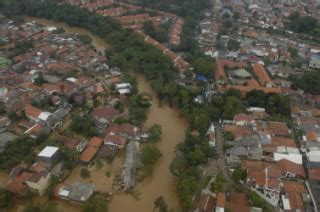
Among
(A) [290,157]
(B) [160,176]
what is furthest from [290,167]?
(B) [160,176]

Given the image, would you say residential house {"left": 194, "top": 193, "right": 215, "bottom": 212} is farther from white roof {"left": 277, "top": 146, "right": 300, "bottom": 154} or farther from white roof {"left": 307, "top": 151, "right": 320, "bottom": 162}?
white roof {"left": 307, "top": 151, "right": 320, "bottom": 162}

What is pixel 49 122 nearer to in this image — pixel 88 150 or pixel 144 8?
pixel 88 150

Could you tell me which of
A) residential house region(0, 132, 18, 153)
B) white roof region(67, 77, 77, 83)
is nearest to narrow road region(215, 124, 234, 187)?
white roof region(67, 77, 77, 83)

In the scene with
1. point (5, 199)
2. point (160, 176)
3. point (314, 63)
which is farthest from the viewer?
point (314, 63)

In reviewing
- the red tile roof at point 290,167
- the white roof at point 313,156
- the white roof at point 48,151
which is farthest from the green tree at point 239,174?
the white roof at point 48,151

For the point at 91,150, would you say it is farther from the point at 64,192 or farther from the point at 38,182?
the point at 38,182

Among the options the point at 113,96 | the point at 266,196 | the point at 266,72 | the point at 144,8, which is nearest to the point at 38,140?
the point at 113,96

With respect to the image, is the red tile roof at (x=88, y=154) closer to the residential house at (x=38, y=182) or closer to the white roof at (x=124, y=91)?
the residential house at (x=38, y=182)
